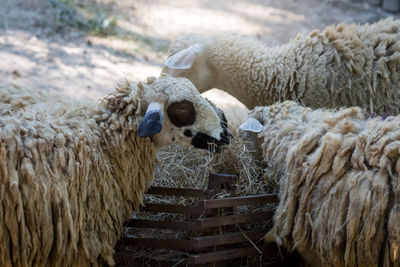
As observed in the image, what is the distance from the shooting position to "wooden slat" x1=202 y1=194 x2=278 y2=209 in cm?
350

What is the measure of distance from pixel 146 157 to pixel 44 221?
859 mm

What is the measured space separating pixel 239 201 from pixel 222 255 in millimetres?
373

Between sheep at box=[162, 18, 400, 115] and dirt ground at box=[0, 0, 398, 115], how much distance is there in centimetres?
137

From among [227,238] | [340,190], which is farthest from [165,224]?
[340,190]

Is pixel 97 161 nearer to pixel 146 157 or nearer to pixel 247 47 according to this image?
pixel 146 157

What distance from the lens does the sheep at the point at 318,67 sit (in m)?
5.15

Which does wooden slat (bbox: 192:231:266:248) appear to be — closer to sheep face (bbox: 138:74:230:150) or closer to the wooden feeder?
the wooden feeder

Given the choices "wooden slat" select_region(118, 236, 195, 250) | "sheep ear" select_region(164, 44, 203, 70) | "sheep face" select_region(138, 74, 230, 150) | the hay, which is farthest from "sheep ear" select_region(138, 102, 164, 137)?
"sheep ear" select_region(164, 44, 203, 70)

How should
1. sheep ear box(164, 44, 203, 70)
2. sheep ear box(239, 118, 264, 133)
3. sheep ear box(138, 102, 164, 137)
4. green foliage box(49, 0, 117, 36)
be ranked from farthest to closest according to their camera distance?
green foliage box(49, 0, 117, 36) < sheep ear box(164, 44, 203, 70) < sheep ear box(239, 118, 264, 133) < sheep ear box(138, 102, 164, 137)

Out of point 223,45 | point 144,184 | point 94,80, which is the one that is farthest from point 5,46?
point 144,184

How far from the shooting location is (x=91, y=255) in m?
3.41

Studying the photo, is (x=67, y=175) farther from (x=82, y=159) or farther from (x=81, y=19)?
(x=81, y=19)

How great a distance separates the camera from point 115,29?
9.80 metres

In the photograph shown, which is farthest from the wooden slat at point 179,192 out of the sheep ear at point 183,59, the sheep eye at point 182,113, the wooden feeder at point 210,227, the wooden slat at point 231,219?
the sheep ear at point 183,59
